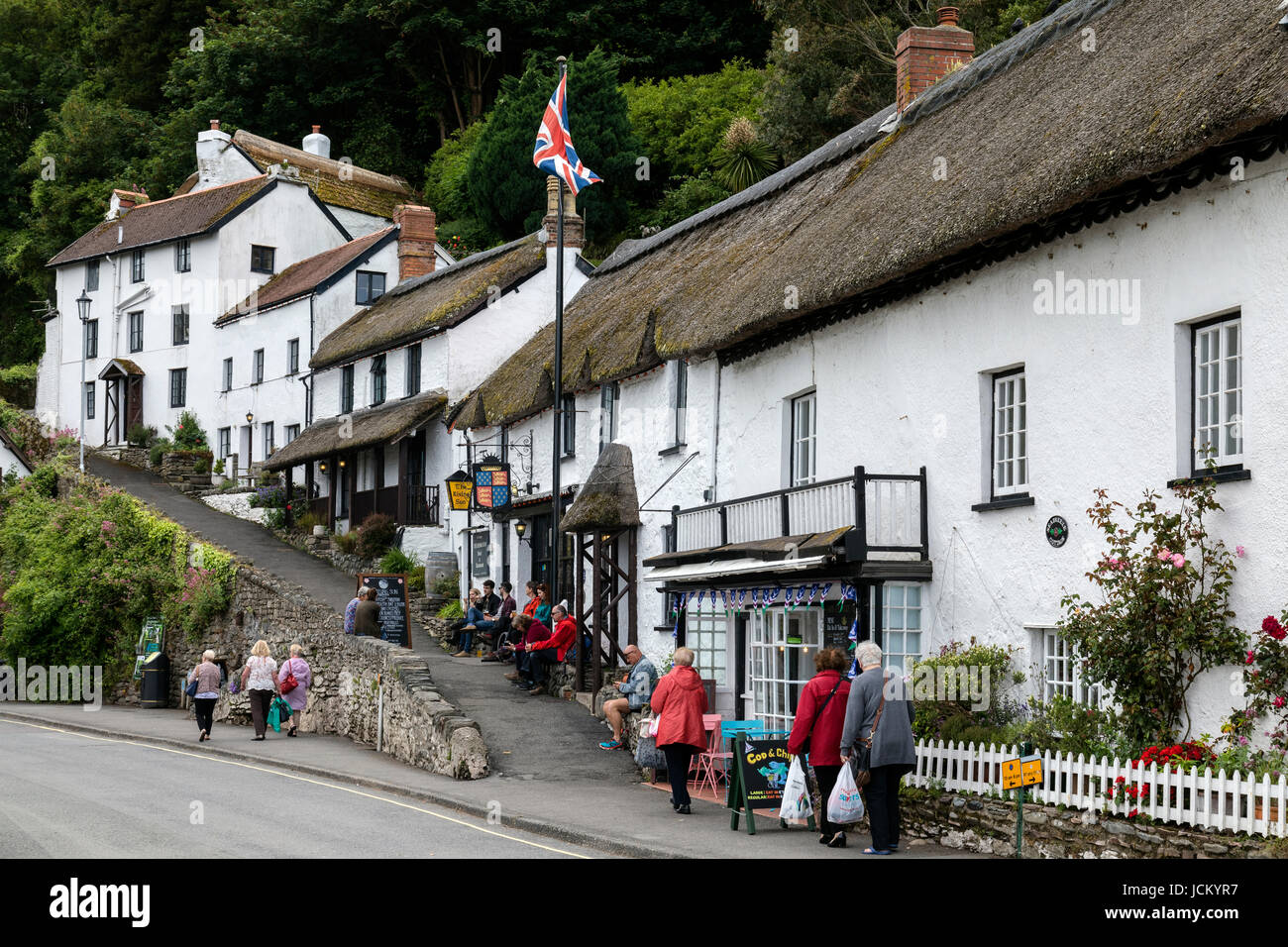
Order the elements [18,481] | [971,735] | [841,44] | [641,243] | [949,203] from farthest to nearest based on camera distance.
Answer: [18,481] < [841,44] < [641,243] < [949,203] < [971,735]

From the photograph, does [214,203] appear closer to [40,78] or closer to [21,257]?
[21,257]

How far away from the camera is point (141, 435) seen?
178ft

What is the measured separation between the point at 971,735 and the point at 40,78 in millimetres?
67684

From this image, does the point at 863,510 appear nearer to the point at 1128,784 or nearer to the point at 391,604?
the point at 1128,784

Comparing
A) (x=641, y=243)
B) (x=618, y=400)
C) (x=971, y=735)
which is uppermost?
(x=641, y=243)

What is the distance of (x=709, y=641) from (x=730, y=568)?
3635 millimetres

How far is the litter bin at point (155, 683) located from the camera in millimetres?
33562

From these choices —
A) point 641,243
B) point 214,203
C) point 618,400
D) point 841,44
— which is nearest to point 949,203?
point 618,400

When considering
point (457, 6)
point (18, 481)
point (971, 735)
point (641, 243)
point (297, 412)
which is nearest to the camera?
point (971, 735)

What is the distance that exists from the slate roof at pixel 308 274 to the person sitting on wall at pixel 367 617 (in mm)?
21372

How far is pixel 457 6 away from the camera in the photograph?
194 ft

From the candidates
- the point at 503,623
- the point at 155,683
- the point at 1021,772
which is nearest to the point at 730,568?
the point at 1021,772

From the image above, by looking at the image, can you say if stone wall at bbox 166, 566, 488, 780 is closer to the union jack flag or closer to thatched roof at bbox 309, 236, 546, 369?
the union jack flag

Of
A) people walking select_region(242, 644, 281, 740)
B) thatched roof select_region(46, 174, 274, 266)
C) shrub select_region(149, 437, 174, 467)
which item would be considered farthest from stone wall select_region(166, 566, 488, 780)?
thatched roof select_region(46, 174, 274, 266)
